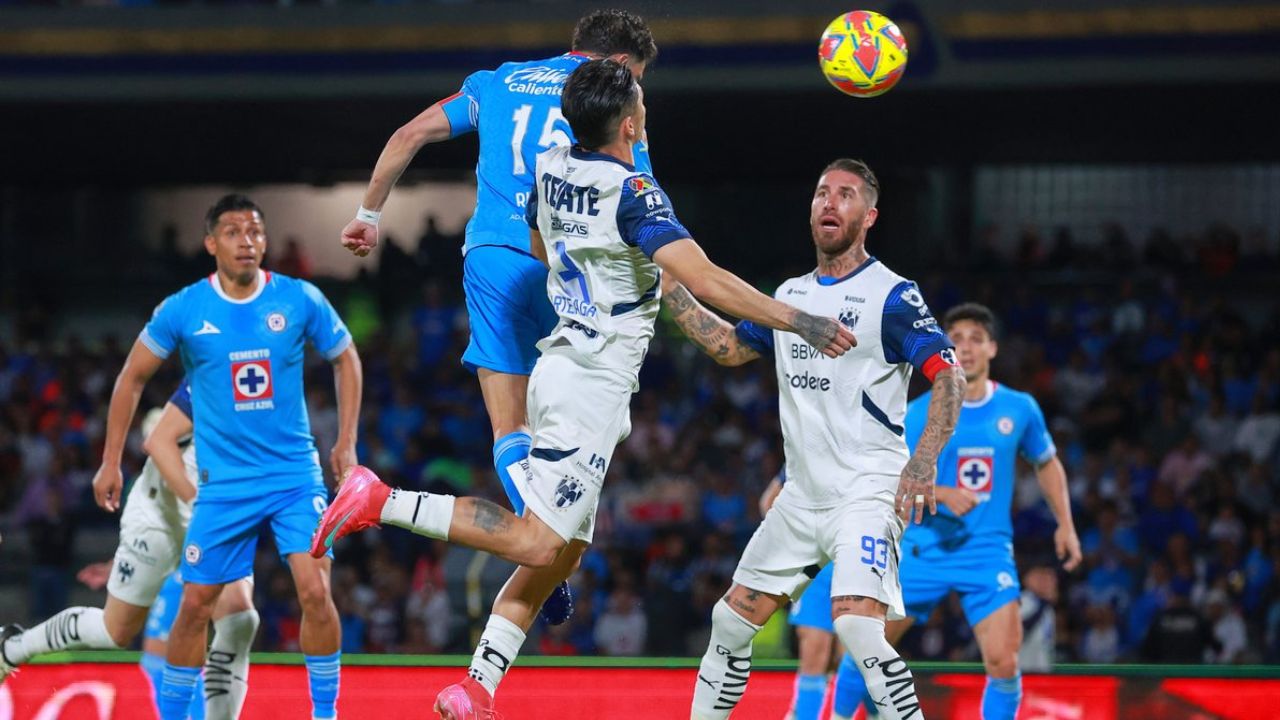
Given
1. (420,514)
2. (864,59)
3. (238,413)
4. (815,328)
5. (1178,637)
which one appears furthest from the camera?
(1178,637)

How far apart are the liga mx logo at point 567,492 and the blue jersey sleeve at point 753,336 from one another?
1081 mm

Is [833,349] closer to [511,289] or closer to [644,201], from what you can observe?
[644,201]

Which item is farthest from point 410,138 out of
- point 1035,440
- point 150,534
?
point 1035,440

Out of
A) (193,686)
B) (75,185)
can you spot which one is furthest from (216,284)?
(75,185)

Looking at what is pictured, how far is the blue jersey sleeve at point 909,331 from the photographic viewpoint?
6.04 metres

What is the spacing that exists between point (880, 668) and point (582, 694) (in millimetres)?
2712

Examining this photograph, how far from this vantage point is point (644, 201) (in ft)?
18.3

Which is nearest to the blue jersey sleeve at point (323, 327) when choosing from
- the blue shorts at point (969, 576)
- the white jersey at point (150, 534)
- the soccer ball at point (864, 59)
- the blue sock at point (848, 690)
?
the white jersey at point (150, 534)

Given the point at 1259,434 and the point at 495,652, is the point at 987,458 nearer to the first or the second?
the point at 495,652

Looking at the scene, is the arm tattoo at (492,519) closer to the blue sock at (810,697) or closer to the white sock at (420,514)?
the white sock at (420,514)

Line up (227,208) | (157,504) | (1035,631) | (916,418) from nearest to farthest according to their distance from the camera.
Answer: (227,208)
(157,504)
(916,418)
(1035,631)

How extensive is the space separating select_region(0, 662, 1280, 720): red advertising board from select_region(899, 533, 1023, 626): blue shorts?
48 centimetres

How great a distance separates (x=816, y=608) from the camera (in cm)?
834

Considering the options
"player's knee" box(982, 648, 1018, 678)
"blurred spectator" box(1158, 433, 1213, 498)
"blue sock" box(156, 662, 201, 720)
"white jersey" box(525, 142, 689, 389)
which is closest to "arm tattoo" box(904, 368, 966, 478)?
"white jersey" box(525, 142, 689, 389)
